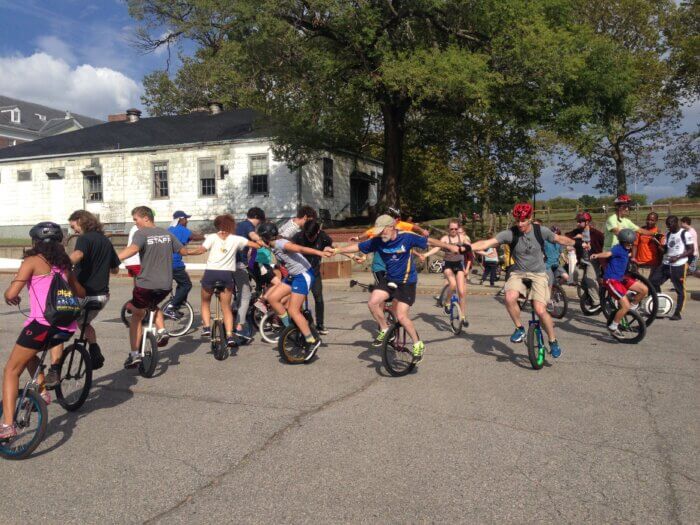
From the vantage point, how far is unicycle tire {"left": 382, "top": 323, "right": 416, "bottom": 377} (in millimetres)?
7115

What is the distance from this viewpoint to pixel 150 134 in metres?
36.8

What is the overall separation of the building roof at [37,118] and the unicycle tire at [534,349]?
85.2m

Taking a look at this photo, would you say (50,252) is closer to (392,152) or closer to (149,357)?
(149,357)

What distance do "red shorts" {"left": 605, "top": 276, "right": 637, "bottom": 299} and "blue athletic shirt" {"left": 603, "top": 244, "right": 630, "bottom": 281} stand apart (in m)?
0.09

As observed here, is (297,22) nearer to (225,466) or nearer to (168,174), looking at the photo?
(168,174)

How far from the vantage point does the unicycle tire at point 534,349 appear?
7.32 meters

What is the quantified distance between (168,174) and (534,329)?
30.7m

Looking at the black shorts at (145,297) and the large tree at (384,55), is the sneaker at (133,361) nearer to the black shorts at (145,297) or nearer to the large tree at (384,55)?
the black shorts at (145,297)

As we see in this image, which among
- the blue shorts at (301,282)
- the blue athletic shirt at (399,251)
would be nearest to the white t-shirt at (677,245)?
the blue athletic shirt at (399,251)

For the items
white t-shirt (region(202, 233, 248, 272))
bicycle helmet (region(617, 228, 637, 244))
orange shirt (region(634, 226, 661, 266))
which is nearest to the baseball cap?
white t-shirt (region(202, 233, 248, 272))

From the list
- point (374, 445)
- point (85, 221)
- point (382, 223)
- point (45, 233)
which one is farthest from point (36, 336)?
point (382, 223)

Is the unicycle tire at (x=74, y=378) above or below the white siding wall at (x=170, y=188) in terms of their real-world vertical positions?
below

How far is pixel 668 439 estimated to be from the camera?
4977 millimetres

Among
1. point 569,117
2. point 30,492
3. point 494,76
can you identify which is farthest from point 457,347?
point 569,117
